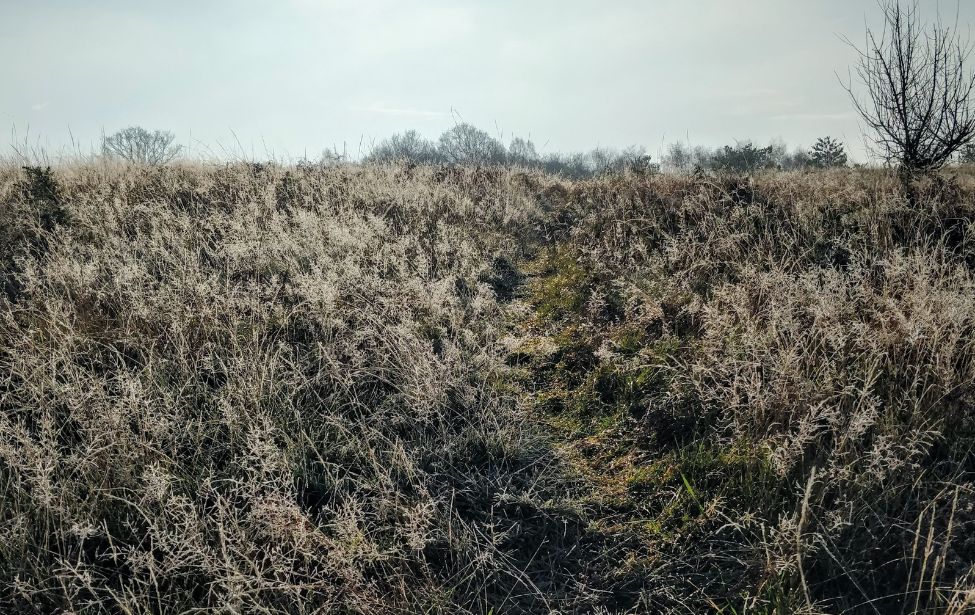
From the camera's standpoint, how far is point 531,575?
2010 mm

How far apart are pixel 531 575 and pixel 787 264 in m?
3.53

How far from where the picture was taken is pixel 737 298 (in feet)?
11.0

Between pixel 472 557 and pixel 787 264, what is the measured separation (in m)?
3.68

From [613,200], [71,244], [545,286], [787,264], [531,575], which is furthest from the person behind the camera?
[613,200]

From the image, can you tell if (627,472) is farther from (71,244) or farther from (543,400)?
(71,244)

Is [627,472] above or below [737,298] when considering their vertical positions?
below

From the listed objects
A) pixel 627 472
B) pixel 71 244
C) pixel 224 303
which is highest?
pixel 71 244

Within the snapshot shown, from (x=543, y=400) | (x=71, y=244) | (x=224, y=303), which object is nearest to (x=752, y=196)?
(x=543, y=400)

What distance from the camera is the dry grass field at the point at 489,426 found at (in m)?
1.79

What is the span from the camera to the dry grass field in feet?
5.88

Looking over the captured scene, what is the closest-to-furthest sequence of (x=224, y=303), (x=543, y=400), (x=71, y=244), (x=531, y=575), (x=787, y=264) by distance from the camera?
(x=531, y=575)
(x=543, y=400)
(x=224, y=303)
(x=787, y=264)
(x=71, y=244)

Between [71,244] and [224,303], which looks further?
[71,244]

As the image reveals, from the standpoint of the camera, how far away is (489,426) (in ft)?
9.39

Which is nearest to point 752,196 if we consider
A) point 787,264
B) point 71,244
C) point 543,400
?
point 787,264
